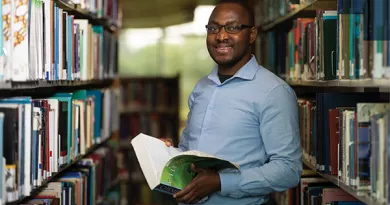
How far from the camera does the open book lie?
2201 millimetres

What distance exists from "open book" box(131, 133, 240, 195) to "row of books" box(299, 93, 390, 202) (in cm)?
45

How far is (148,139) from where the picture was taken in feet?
8.01

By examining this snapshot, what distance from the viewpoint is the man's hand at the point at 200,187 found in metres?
2.29

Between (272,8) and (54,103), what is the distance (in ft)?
7.12

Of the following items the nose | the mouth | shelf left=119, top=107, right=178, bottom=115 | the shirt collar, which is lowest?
shelf left=119, top=107, right=178, bottom=115

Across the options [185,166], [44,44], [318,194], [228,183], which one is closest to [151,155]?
[185,166]

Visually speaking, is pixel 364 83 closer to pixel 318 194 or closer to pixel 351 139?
pixel 351 139

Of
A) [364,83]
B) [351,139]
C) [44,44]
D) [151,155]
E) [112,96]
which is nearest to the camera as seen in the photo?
[364,83]

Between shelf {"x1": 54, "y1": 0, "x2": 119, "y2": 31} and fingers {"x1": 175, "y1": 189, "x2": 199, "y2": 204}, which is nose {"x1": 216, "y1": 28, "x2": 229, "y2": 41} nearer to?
fingers {"x1": 175, "y1": 189, "x2": 199, "y2": 204}

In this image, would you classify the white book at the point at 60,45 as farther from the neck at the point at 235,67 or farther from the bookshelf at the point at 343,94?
the bookshelf at the point at 343,94

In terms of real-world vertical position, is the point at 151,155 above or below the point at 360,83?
below

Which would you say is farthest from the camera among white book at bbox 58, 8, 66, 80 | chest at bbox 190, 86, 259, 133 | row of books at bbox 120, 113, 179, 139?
row of books at bbox 120, 113, 179, 139

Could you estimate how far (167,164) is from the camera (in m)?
2.18

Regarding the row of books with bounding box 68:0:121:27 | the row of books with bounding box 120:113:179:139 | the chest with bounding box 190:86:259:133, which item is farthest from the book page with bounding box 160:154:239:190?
the row of books with bounding box 120:113:179:139
